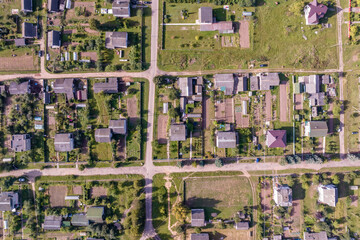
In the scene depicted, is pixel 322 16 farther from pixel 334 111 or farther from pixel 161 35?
Result: pixel 161 35

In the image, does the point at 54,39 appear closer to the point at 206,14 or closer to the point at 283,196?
the point at 206,14

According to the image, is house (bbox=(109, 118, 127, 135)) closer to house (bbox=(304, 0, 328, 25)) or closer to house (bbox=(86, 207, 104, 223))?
house (bbox=(86, 207, 104, 223))

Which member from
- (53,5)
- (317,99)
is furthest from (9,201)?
(317,99)

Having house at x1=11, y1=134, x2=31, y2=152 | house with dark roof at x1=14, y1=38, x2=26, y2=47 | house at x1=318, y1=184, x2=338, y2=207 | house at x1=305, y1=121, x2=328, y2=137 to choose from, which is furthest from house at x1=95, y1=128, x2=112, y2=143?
house at x1=318, y1=184, x2=338, y2=207

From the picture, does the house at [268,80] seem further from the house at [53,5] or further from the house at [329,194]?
the house at [53,5]

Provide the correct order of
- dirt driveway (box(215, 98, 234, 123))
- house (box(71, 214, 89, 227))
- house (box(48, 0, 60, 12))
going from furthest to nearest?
dirt driveway (box(215, 98, 234, 123)) < house (box(71, 214, 89, 227)) < house (box(48, 0, 60, 12))

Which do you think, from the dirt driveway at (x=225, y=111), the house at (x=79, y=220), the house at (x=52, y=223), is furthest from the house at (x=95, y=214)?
the dirt driveway at (x=225, y=111)
